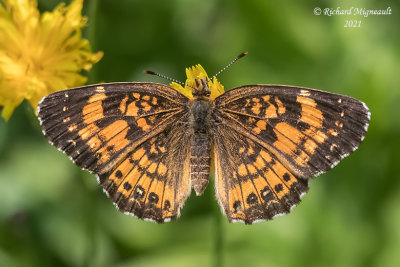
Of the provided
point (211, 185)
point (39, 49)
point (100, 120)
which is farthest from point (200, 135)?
point (39, 49)

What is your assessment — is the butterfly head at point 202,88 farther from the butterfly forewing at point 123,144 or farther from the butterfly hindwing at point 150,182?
the butterfly hindwing at point 150,182
